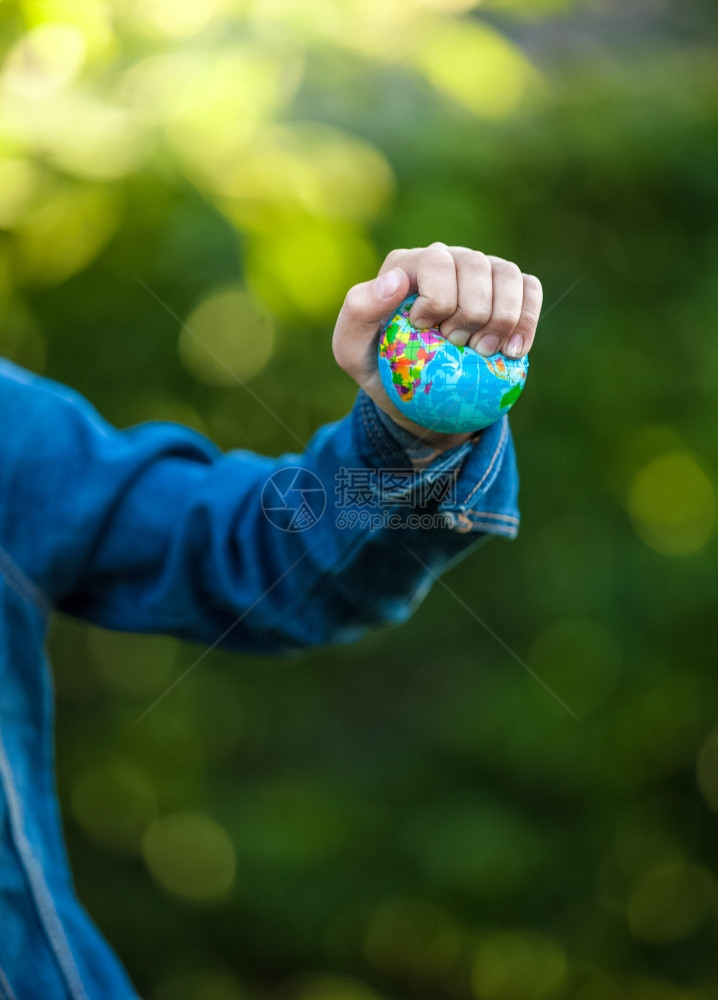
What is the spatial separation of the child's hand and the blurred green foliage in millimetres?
592

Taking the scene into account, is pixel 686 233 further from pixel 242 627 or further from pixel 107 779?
pixel 107 779

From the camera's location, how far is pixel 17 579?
26.9 inches

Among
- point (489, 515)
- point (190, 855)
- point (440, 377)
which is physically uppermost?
point (440, 377)

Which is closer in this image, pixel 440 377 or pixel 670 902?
pixel 440 377

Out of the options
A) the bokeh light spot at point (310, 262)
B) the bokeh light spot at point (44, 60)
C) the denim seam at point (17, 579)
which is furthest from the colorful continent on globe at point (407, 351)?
the bokeh light spot at point (44, 60)

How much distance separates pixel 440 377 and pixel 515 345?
5 cm

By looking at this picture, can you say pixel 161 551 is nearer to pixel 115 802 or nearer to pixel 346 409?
pixel 346 409

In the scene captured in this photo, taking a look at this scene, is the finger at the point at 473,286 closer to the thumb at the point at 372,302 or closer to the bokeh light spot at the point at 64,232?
the thumb at the point at 372,302

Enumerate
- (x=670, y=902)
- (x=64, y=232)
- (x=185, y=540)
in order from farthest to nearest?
1. (x=670, y=902)
2. (x=64, y=232)
3. (x=185, y=540)

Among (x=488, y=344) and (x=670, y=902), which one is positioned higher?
(x=488, y=344)

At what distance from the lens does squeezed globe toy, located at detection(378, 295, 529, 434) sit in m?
0.52

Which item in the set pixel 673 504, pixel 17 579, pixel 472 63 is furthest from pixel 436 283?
pixel 673 504

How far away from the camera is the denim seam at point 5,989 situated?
23.0 inches

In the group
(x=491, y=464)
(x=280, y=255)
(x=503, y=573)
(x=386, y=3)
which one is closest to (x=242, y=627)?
(x=491, y=464)
